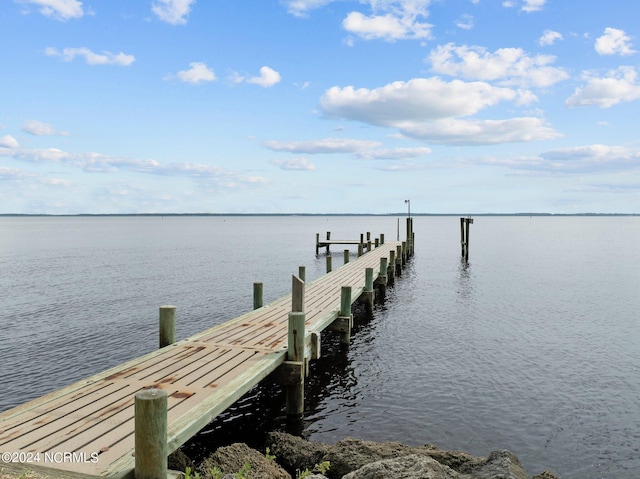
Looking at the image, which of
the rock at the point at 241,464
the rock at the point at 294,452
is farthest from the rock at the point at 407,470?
the rock at the point at 294,452

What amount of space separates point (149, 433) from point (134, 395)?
141 centimetres

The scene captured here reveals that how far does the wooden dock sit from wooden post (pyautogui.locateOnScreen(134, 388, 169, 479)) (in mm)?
169

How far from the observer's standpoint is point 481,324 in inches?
711

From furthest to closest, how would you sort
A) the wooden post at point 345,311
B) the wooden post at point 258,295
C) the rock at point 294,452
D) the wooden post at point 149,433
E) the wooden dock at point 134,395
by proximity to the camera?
the wooden post at point 258,295, the wooden post at point 345,311, the rock at point 294,452, the wooden dock at point 134,395, the wooden post at point 149,433

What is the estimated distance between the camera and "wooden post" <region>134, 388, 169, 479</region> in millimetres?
4750

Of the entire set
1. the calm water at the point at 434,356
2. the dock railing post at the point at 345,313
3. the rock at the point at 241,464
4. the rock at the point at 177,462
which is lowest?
the calm water at the point at 434,356

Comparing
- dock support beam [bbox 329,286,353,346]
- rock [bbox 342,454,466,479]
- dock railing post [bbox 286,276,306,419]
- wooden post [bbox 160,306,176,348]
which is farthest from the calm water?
rock [bbox 342,454,466,479]

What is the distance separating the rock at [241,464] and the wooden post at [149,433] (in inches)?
54.5

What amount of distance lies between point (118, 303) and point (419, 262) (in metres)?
25.5

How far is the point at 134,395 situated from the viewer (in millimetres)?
6027

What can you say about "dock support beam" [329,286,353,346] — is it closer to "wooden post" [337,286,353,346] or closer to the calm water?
"wooden post" [337,286,353,346]

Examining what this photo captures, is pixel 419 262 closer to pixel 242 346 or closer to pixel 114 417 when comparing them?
pixel 242 346

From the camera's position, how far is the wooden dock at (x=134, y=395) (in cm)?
490

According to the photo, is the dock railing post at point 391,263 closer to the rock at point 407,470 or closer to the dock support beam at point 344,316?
the dock support beam at point 344,316
